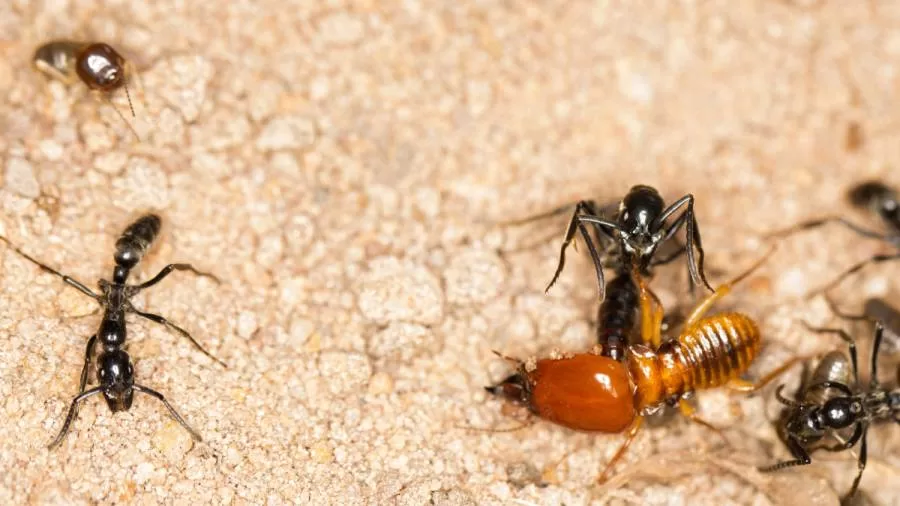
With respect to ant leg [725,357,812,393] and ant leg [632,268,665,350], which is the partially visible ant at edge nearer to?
ant leg [632,268,665,350]

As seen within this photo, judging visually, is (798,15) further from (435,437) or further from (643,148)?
(435,437)

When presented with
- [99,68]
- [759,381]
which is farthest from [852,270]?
[99,68]

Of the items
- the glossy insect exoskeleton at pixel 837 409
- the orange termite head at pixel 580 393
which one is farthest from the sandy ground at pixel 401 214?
the orange termite head at pixel 580 393

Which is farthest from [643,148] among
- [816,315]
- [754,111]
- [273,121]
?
[273,121]

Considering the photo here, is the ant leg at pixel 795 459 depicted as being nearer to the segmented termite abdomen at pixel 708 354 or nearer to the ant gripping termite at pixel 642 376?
the ant gripping termite at pixel 642 376

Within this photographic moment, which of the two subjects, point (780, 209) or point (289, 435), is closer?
point (289, 435)
